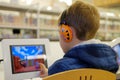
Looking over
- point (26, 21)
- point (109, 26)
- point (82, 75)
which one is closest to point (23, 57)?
point (82, 75)

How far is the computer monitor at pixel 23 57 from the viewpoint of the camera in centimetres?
94

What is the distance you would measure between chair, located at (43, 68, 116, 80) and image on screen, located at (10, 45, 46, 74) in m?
0.41

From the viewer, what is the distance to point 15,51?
98 cm

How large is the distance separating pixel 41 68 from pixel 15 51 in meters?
0.18

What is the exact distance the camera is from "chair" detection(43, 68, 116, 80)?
0.61 meters

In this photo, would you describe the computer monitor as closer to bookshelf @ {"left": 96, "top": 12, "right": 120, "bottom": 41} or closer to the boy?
the boy

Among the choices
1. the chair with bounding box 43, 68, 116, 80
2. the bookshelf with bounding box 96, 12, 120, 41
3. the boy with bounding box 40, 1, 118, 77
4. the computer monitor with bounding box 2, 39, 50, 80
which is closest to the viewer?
the chair with bounding box 43, 68, 116, 80

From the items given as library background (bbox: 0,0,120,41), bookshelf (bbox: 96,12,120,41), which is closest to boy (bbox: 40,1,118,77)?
library background (bbox: 0,0,120,41)

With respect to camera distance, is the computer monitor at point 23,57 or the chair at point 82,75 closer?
the chair at point 82,75

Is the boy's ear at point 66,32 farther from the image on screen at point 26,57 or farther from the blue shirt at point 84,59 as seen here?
the image on screen at point 26,57

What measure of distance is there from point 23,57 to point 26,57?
0.02 meters

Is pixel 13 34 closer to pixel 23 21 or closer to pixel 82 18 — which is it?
pixel 23 21

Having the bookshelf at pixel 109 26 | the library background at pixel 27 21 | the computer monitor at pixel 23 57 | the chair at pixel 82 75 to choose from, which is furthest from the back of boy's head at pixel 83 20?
the bookshelf at pixel 109 26

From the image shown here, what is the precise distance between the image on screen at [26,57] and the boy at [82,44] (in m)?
0.25
